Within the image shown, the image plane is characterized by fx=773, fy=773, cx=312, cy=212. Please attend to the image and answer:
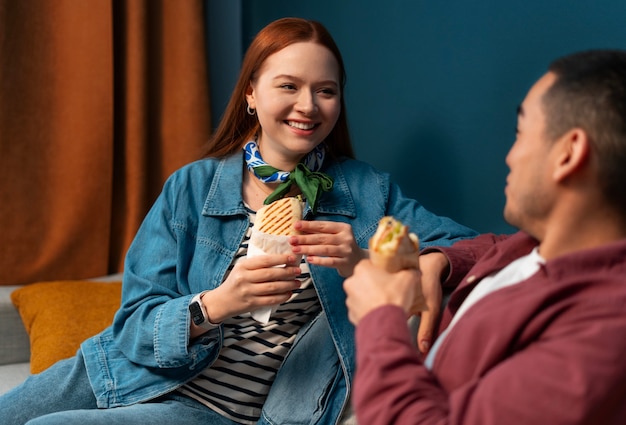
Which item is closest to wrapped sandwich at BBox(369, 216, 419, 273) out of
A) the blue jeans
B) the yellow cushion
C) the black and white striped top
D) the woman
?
the woman

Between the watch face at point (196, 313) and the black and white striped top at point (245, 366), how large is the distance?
12 centimetres

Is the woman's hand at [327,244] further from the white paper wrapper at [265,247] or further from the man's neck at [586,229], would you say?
the man's neck at [586,229]

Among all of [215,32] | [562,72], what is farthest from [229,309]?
[215,32]

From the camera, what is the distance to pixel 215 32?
333 cm

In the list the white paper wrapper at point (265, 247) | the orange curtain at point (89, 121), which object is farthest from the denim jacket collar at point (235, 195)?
the orange curtain at point (89, 121)

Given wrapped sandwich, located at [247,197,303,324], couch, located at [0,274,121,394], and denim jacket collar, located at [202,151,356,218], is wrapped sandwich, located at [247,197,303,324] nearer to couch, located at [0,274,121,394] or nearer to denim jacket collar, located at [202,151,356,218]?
denim jacket collar, located at [202,151,356,218]

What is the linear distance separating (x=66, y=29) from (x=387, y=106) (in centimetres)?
132

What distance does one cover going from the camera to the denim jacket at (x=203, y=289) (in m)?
1.71

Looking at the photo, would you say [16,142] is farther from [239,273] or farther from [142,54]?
[239,273]

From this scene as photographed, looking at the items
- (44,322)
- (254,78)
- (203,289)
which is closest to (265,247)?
(203,289)

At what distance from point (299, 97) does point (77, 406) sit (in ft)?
2.89

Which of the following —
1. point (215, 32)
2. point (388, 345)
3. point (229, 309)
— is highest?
point (215, 32)

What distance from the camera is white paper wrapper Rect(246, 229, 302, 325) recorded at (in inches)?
60.8

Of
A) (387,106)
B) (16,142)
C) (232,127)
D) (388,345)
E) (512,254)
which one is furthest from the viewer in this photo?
(16,142)
